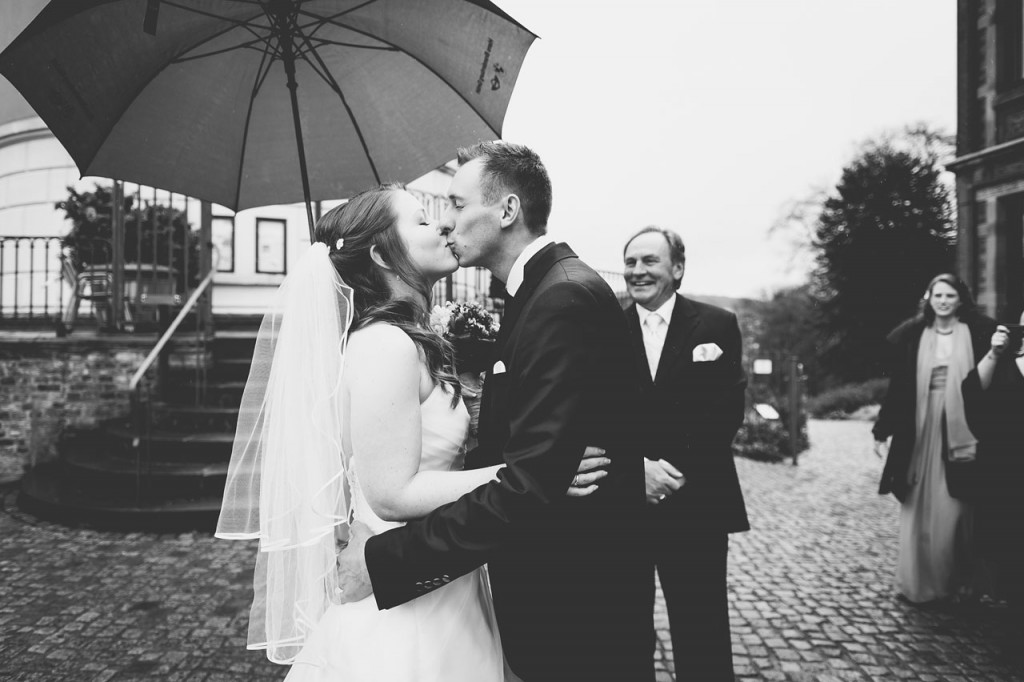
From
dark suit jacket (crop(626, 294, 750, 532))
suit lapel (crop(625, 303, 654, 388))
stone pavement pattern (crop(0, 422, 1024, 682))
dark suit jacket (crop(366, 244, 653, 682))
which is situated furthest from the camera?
stone pavement pattern (crop(0, 422, 1024, 682))

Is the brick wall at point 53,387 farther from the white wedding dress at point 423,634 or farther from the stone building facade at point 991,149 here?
the stone building facade at point 991,149

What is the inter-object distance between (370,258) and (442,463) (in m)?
0.70

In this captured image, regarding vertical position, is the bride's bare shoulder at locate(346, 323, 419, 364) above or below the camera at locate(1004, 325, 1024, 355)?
below

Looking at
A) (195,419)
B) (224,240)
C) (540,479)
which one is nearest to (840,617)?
(540,479)

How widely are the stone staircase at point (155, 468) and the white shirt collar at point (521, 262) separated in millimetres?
5198

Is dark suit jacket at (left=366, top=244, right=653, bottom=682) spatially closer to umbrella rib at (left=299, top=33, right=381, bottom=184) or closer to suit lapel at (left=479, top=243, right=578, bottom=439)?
suit lapel at (left=479, top=243, right=578, bottom=439)

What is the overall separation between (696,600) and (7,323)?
1094 cm

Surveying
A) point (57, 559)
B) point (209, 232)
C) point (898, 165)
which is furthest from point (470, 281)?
point (898, 165)

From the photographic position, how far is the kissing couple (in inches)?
63.1

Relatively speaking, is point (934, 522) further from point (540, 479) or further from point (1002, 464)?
point (540, 479)

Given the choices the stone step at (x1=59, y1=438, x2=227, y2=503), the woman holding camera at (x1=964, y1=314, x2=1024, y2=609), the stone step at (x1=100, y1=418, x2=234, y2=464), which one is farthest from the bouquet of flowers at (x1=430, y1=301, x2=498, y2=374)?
the stone step at (x1=100, y1=418, x2=234, y2=464)

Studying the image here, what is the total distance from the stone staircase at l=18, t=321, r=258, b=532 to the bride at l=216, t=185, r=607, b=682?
15.0 ft

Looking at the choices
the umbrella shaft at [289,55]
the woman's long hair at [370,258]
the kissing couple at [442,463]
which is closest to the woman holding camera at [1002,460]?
the kissing couple at [442,463]

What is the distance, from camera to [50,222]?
1195 cm
